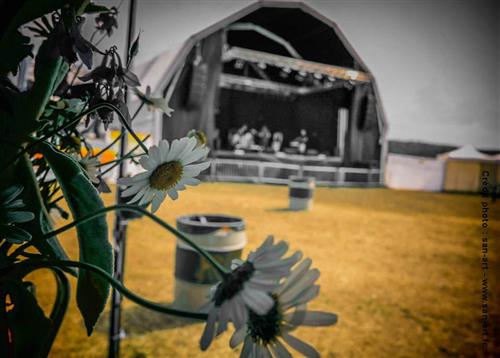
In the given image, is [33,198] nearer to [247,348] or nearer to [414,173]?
[247,348]

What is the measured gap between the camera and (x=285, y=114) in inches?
459

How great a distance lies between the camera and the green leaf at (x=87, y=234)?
0.26 meters

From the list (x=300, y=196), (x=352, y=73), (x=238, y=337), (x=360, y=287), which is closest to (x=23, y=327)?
(x=238, y=337)

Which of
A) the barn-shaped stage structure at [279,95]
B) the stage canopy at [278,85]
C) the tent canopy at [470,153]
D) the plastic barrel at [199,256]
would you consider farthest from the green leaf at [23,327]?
the tent canopy at [470,153]

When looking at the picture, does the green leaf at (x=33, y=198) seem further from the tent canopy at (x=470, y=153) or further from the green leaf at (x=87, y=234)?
the tent canopy at (x=470, y=153)

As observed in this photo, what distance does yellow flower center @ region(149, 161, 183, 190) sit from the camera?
10.9 inches

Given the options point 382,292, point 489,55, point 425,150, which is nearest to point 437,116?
point 489,55

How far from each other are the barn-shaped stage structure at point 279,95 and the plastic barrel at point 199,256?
4937mm

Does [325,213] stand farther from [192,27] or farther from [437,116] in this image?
[192,27]

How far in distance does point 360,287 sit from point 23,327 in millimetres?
1875

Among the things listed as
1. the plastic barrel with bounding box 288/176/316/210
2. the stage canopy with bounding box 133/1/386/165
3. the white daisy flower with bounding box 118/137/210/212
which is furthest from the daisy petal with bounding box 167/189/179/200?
the stage canopy with bounding box 133/1/386/165

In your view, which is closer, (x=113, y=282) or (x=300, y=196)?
(x=113, y=282)

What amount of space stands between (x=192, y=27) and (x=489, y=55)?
1.21m

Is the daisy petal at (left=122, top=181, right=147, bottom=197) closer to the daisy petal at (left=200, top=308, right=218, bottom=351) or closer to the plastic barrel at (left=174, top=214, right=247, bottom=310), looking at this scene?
the daisy petal at (left=200, top=308, right=218, bottom=351)
